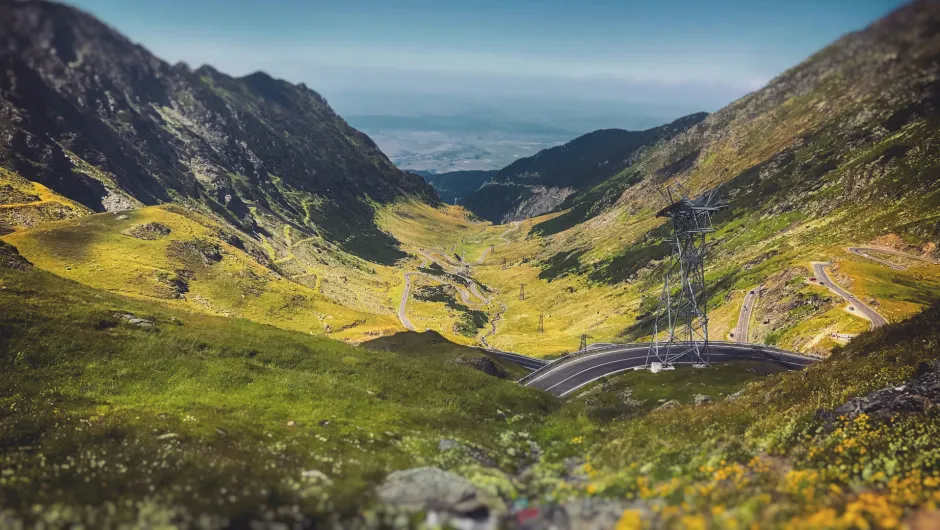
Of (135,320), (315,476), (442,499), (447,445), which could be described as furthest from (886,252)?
(135,320)

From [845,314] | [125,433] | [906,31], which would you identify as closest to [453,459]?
[125,433]

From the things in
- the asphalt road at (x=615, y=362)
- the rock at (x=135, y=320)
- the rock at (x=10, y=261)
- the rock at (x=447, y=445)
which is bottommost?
the asphalt road at (x=615, y=362)

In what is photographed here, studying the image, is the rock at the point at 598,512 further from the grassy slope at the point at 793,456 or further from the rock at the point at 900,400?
the rock at the point at 900,400

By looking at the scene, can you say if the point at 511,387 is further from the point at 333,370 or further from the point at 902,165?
the point at 902,165

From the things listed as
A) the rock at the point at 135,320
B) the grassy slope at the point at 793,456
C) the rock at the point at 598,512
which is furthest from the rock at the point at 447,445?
the rock at the point at 135,320

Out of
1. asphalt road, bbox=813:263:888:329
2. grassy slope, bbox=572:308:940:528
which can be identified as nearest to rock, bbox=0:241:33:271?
grassy slope, bbox=572:308:940:528

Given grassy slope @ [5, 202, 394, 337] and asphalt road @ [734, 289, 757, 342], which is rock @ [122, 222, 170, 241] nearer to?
grassy slope @ [5, 202, 394, 337]

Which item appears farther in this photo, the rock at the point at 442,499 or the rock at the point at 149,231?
the rock at the point at 149,231
